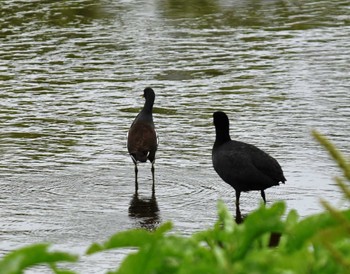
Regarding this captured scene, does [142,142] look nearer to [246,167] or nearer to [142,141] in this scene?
[142,141]

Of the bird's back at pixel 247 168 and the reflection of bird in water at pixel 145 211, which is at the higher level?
the bird's back at pixel 247 168

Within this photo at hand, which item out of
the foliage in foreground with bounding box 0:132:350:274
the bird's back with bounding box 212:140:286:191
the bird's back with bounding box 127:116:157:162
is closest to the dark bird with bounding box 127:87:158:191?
the bird's back with bounding box 127:116:157:162

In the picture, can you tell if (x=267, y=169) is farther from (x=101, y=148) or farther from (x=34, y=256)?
(x=34, y=256)

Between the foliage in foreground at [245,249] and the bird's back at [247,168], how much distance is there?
842cm

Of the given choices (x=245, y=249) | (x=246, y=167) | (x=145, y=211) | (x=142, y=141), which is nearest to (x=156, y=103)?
(x=142, y=141)

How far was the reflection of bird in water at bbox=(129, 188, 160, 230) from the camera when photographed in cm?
1138

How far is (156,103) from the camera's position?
1859 centimetres

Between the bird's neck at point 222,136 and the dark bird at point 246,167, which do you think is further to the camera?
the bird's neck at point 222,136

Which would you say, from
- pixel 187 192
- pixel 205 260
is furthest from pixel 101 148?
pixel 205 260

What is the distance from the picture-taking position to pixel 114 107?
18.4 metres

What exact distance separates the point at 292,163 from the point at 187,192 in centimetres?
173

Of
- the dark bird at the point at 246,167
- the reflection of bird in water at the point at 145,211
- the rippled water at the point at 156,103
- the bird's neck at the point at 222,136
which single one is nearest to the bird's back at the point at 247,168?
the dark bird at the point at 246,167

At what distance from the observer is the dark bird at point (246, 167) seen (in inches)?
437

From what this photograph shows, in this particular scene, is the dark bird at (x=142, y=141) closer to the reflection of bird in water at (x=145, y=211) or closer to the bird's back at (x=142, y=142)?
the bird's back at (x=142, y=142)
